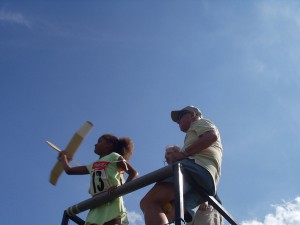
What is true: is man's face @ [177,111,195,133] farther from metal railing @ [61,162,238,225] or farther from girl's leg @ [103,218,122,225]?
girl's leg @ [103,218,122,225]

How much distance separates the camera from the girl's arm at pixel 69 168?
4.95 metres

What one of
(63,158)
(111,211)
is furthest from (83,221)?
(63,158)

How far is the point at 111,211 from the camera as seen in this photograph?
4.19m

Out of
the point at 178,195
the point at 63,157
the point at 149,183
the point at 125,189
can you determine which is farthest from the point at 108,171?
the point at 178,195

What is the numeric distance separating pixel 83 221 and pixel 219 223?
1565 mm

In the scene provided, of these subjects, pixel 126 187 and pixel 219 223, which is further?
pixel 219 223

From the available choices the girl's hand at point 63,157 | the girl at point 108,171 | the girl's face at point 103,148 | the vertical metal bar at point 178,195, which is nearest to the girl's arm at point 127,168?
the girl at point 108,171

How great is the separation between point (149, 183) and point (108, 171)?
151cm

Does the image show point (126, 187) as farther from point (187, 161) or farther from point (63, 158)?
point (63, 158)

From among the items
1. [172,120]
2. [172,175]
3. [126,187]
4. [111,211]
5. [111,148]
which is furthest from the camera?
[111,148]

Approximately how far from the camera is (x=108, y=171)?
478 centimetres

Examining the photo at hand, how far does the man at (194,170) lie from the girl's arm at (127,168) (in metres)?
1.02

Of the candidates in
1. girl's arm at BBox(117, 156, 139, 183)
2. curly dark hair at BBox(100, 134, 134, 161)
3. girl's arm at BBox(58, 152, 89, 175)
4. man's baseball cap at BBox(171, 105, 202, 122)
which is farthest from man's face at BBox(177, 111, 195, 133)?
girl's arm at BBox(58, 152, 89, 175)

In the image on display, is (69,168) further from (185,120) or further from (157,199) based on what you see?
(157,199)
